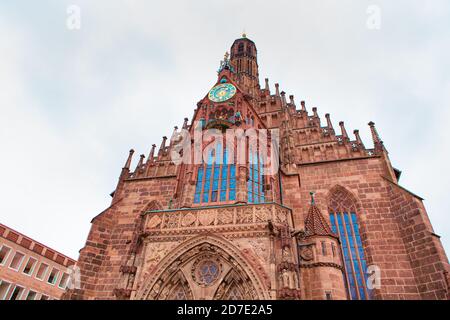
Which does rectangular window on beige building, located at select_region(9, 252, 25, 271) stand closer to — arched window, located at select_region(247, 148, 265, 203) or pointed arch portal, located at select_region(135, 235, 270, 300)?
pointed arch portal, located at select_region(135, 235, 270, 300)

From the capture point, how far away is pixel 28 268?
30.8m

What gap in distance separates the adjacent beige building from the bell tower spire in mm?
24921

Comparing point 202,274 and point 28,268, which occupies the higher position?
point 28,268

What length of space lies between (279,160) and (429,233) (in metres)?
7.43

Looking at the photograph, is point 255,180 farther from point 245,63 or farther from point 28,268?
point 28,268

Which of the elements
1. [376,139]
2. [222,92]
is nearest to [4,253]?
[222,92]

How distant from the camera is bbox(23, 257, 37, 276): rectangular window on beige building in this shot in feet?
100

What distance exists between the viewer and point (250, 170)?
575 inches

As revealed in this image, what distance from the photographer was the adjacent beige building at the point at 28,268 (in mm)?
28297

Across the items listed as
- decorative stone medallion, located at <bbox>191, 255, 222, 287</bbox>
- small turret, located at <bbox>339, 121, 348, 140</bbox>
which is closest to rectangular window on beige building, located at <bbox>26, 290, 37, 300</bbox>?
decorative stone medallion, located at <bbox>191, 255, 222, 287</bbox>

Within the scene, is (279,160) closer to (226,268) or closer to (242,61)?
(226,268)

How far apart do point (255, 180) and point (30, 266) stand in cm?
2875

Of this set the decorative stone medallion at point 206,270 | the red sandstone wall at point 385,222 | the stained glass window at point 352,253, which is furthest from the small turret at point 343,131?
the decorative stone medallion at point 206,270
